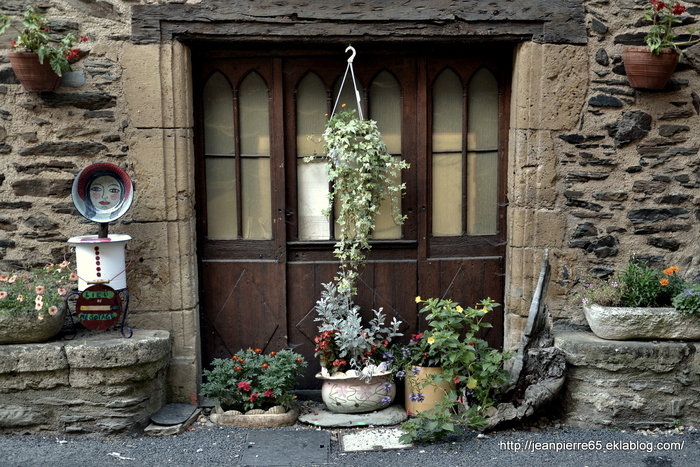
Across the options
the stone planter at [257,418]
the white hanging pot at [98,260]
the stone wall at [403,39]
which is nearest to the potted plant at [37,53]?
the stone wall at [403,39]

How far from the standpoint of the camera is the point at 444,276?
5.03 meters

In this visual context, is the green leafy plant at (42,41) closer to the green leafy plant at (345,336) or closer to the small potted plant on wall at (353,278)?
the small potted plant on wall at (353,278)

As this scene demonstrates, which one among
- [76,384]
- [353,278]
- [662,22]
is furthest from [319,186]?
[662,22]

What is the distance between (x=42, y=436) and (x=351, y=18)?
3.21 m

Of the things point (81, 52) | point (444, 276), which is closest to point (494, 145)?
point (444, 276)

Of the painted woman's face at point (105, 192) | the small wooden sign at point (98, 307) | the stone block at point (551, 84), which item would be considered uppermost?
the stone block at point (551, 84)

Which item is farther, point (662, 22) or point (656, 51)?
point (662, 22)

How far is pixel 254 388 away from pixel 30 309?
1.45 m

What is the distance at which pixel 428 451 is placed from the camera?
425 centimetres

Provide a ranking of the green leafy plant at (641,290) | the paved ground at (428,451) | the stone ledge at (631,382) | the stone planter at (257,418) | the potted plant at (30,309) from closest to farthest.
Answer: the paved ground at (428,451) < the potted plant at (30,309) < the stone ledge at (631,382) < the green leafy plant at (641,290) < the stone planter at (257,418)

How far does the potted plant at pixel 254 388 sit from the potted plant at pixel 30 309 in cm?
102

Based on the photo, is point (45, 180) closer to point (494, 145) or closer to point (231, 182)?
point (231, 182)

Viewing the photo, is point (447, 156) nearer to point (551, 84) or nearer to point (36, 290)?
point (551, 84)

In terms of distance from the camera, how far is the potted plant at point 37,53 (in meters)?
4.35
